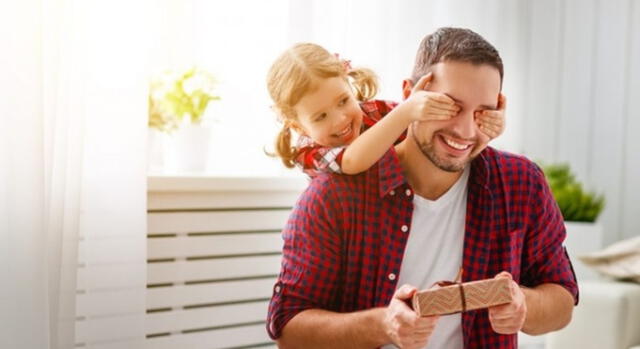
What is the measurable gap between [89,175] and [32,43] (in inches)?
13.7

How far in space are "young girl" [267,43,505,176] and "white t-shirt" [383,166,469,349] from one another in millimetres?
151

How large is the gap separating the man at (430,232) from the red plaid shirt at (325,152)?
0.03m

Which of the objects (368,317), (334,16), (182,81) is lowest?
(368,317)

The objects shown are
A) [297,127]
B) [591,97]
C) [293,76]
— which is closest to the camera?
[293,76]

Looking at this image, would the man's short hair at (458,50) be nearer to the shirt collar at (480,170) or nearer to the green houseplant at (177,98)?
the shirt collar at (480,170)

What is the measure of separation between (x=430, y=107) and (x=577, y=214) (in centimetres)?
182

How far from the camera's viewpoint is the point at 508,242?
1.45 metres

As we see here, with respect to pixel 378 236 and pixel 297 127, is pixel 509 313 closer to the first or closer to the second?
pixel 378 236

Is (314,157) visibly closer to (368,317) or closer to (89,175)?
(368,317)

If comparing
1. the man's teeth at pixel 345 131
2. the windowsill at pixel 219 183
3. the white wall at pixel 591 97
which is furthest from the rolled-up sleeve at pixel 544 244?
the white wall at pixel 591 97

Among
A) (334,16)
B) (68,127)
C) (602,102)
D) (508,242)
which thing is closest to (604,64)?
(602,102)

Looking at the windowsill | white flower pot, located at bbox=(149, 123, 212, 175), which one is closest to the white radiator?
the windowsill

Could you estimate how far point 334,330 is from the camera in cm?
133

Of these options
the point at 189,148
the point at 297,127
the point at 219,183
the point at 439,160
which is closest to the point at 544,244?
the point at 439,160
